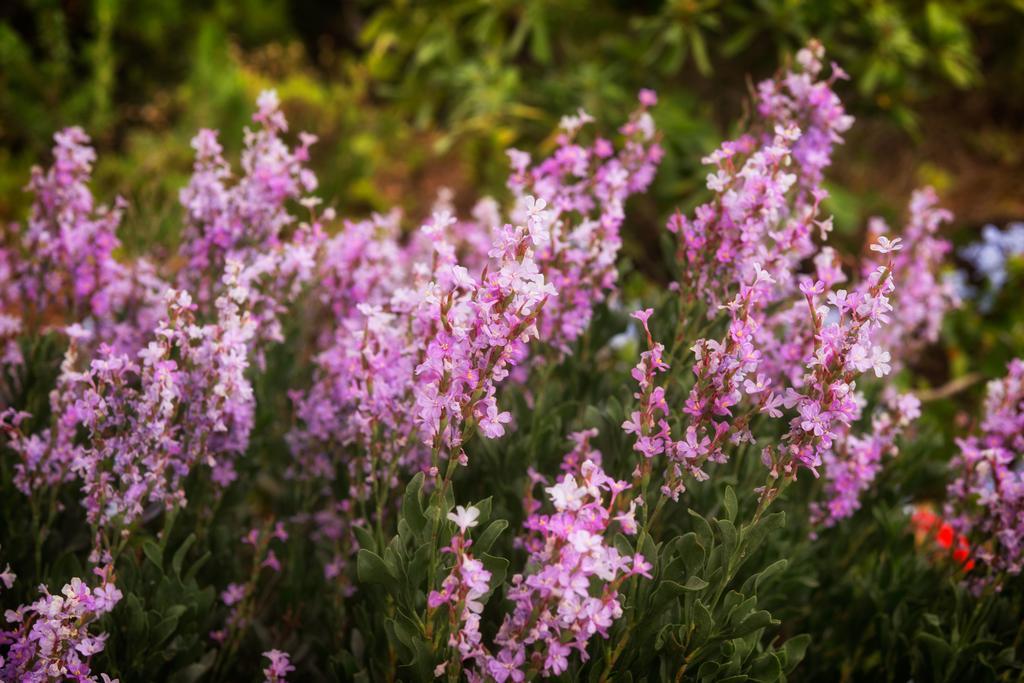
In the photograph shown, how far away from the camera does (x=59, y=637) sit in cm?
146

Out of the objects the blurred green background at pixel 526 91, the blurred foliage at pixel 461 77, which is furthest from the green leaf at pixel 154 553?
the blurred green background at pixel 526 91

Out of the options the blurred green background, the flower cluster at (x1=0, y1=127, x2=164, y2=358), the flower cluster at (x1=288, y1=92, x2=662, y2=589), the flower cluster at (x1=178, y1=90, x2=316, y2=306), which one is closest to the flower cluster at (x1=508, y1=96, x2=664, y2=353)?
the flower cluster at (x1=288, y1=92, x2=662, y2=589)

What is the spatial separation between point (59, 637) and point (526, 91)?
4214 mm

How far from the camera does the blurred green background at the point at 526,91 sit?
183 inches

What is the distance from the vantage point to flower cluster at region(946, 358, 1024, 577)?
1874 mm

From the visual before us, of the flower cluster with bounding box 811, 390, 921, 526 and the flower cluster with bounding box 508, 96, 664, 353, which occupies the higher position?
the flower cluster with bounding box 508, 96, 664, 353

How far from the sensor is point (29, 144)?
5.85 metres

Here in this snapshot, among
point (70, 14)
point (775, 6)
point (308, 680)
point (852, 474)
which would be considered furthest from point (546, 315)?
point (70, 14)

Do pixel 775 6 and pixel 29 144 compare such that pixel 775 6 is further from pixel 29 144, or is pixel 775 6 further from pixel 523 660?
pixel 29 144

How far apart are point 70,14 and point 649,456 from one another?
6.61 meters

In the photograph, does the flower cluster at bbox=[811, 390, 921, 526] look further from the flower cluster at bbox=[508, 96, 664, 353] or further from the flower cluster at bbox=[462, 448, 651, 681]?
the flower cluster at bbox=[462, 448, 651, 681]

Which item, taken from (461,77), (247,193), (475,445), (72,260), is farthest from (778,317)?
(461,77)

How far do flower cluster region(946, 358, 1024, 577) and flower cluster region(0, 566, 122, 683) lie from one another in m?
1.72

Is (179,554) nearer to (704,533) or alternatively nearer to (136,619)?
(136,619)
